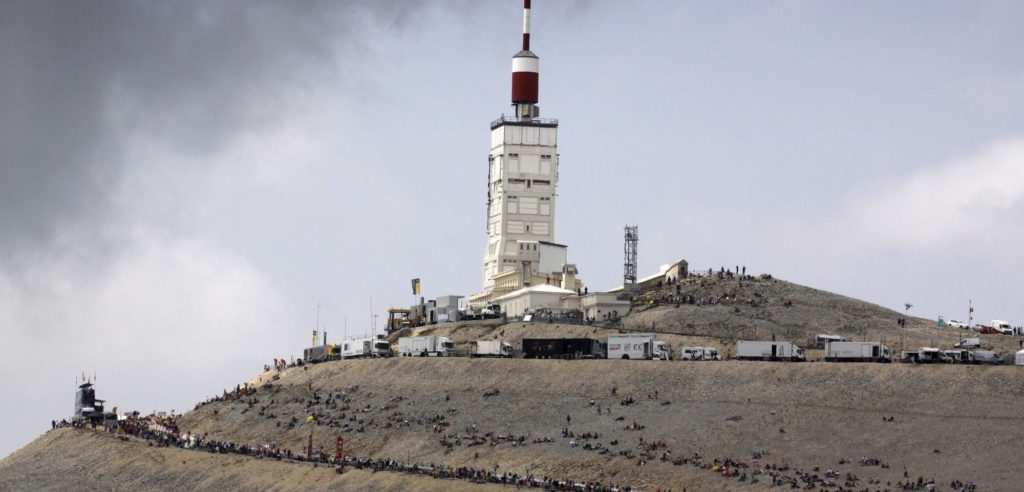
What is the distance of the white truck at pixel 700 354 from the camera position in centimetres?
14738

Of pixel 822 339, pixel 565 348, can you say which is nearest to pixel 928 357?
pixel 822 339

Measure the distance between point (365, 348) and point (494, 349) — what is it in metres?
14.8

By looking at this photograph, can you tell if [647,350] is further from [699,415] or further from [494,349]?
[699,415]

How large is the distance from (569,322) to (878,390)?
4006cm

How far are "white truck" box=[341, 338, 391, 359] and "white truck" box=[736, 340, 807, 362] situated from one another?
33.6 meters

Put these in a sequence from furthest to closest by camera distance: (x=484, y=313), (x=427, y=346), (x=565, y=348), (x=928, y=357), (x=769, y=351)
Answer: (x=484, y=313), (x=427, y=346), (x=565, y=348), (x=769, y=351), (x=928, y=357)

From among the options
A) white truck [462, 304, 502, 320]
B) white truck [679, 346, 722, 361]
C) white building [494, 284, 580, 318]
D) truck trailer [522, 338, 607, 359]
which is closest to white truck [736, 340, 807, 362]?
white truck [679, 346, 722, 361]

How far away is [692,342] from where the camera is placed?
15500 centimetres

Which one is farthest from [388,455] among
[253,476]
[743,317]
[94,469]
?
[743,317]

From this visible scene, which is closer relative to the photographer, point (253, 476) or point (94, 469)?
point (253, 476)

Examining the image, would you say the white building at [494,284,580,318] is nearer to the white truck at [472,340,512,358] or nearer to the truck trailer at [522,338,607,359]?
the white truck at [472,340,512,358]

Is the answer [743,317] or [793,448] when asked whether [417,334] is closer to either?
[743,317]

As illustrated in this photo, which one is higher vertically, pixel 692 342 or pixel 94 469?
pixel 692 342

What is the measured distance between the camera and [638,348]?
150 m
